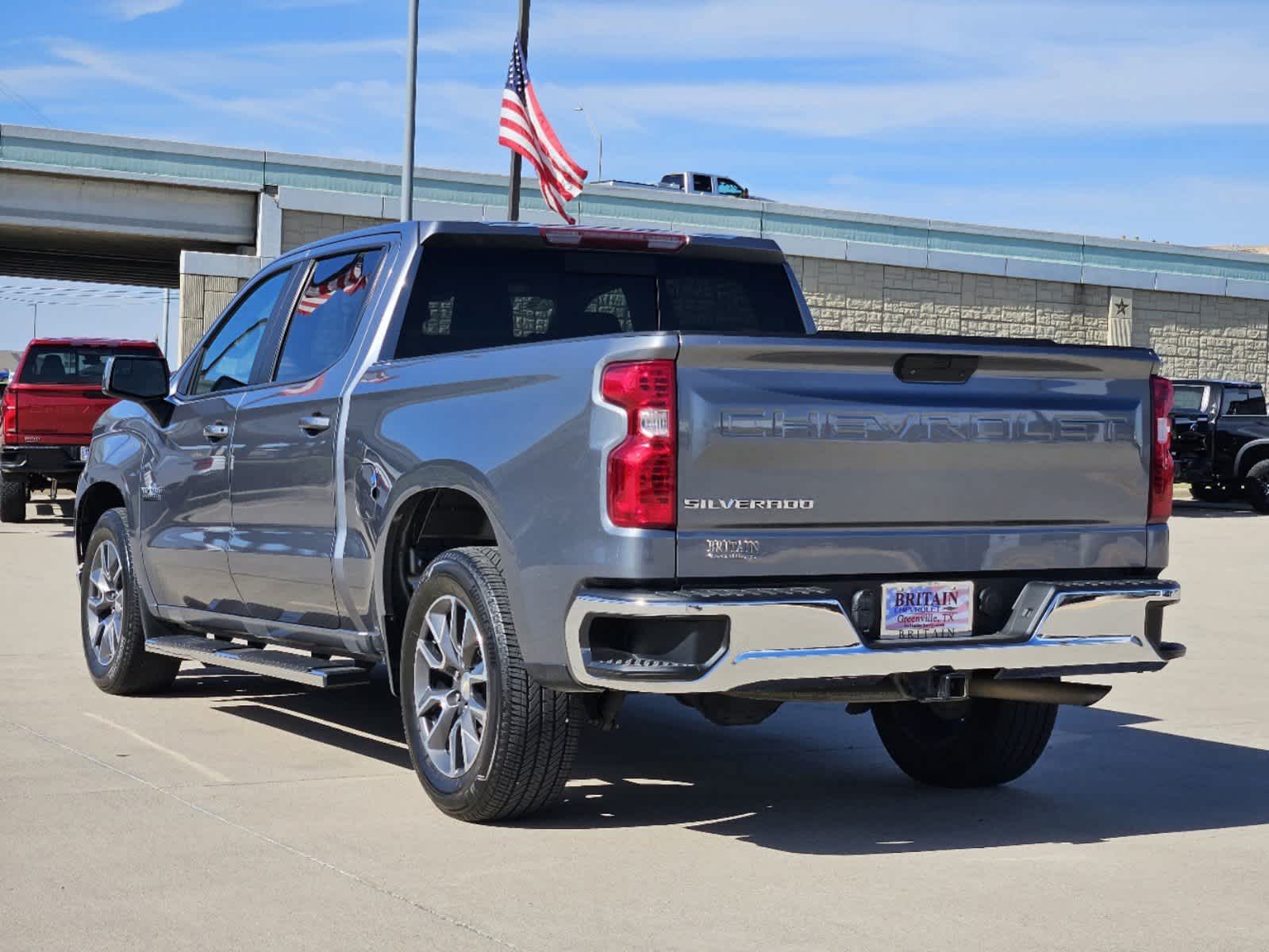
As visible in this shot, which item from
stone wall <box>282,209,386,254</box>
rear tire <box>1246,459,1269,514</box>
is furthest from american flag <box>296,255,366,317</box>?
stone wall <box>282,209,386,254</box>

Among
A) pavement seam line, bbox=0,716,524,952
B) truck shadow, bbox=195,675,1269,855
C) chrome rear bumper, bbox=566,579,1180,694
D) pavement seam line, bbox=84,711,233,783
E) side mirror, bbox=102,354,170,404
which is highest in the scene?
side mirror, bbox=102,354,170,404

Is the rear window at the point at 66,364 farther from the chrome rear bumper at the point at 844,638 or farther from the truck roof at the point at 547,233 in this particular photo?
the chrome rear bumper at the point at 844,638

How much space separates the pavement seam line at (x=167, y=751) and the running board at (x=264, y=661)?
1.31 feet

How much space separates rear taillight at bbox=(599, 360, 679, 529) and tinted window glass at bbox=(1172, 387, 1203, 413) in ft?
79.1

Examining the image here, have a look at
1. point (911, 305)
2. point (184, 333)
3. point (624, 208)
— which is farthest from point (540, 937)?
point (911, 305)

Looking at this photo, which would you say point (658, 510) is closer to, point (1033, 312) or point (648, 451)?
point (648, 451)

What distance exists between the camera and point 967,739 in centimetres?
690

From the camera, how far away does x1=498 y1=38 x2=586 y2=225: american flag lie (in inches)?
790

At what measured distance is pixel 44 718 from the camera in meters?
8.03

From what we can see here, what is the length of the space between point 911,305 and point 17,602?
90.6ft

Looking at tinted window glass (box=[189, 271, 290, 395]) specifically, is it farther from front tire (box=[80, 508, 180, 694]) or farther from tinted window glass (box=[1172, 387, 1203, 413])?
tinted window glass (box=[1172, 387, 1203, 413])

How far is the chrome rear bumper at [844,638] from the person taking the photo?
17.2ft

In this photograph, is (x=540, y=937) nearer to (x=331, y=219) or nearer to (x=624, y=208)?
(x=331, y=219)

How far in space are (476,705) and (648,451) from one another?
1.22 meters
